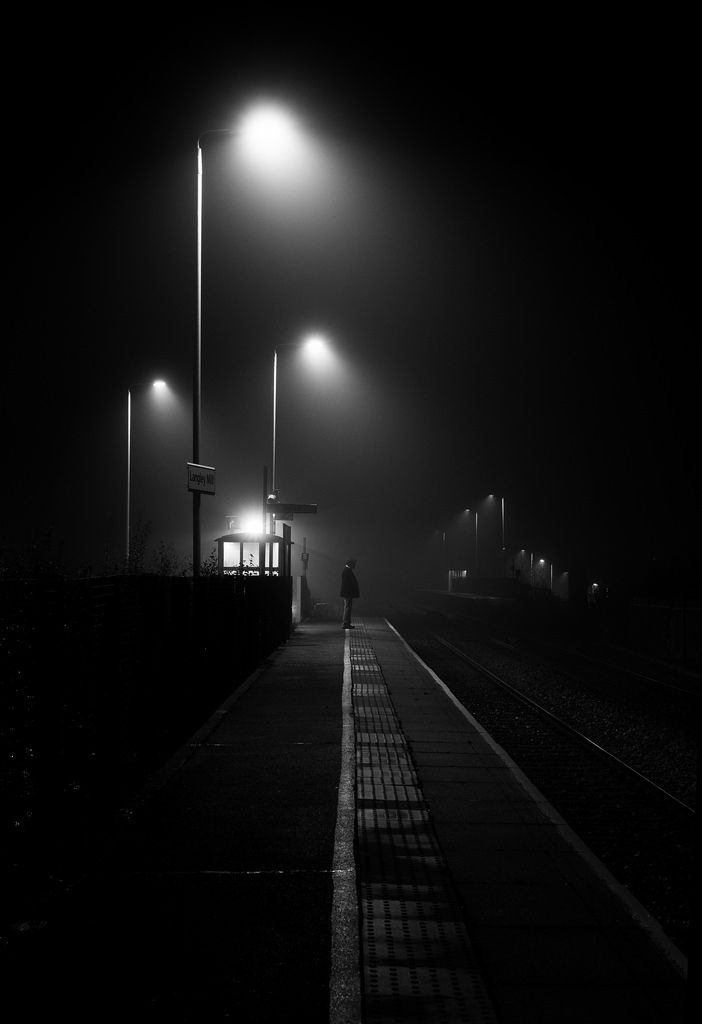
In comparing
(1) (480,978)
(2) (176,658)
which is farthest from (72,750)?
(2) (176,658)

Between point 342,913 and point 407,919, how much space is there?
301 millimetres

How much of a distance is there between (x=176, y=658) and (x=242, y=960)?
209 inches

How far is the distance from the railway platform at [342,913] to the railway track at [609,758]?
0.59 metres

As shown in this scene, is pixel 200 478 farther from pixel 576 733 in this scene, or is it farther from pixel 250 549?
pixel 250 549

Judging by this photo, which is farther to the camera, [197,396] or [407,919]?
[197,396]

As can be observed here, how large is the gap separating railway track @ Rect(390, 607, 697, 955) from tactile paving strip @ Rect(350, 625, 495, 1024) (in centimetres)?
101

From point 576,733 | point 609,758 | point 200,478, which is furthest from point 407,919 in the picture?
point 200,478

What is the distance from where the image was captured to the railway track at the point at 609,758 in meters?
6.70

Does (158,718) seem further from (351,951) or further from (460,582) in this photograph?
(460,582)

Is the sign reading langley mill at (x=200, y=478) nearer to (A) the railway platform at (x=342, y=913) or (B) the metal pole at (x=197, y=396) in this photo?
(B) the metal pole at (x=197, y=396)

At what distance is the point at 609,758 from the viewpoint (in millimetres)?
10375

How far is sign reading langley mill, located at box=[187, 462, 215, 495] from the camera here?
48.0 ft

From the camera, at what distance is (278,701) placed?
12.5 metres

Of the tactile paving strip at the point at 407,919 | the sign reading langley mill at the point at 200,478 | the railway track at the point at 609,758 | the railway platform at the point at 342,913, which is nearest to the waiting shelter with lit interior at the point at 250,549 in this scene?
the railway track at the point at 609,758
